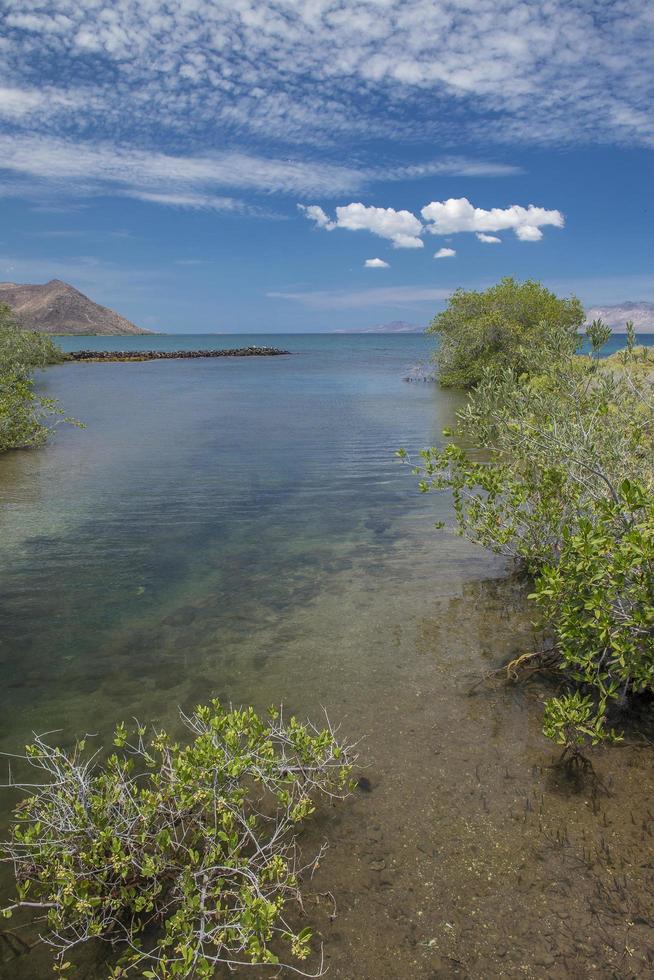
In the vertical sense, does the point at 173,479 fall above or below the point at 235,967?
above

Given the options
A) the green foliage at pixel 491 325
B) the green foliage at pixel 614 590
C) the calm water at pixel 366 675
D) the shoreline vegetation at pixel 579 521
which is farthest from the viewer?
the green foliage at pixel 491 325

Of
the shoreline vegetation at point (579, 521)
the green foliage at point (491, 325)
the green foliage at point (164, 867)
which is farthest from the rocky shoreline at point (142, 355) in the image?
Result: the green foliage at point (164, 867)

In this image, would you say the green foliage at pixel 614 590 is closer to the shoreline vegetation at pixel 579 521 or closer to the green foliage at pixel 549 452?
the shoreline vegetation at pixel 579 521

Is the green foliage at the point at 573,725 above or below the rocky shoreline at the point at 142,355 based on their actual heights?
below

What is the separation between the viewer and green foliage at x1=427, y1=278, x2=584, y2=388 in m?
44.2

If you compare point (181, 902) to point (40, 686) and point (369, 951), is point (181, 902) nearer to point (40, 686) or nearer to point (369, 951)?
point (369, 951)

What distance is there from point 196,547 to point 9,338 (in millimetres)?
42958

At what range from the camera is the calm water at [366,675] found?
461cm

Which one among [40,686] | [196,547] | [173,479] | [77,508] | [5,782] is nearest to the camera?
[5,782]

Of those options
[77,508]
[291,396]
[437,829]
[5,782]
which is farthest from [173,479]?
[291,396]

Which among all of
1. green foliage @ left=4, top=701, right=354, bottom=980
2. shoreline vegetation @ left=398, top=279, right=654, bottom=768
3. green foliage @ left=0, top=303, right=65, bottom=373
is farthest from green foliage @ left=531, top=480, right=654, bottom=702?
green foliage @ left=0, top=303, right=65, bottom=373

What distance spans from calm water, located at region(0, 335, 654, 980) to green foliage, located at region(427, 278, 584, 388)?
29083 mm

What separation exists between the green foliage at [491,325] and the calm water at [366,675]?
29.1 meters

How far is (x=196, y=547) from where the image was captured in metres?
12.9
